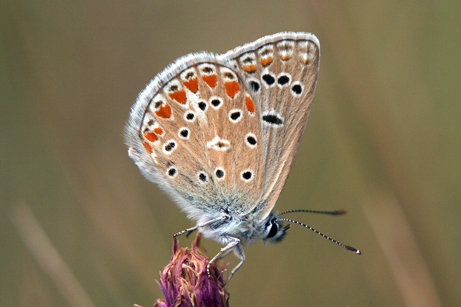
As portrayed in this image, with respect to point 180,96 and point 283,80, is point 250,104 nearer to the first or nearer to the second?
point 283,80

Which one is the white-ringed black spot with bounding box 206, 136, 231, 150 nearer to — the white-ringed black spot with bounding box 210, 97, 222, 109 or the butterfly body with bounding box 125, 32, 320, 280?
the butterfly body with bounding box 125, 32, 320, 280

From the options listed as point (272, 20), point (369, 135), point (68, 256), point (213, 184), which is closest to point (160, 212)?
point (68, 256)

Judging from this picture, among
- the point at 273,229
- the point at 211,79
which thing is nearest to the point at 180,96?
the point at 211,79

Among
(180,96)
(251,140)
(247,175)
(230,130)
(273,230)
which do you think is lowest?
(273,230)

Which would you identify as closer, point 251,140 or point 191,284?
point 191,284

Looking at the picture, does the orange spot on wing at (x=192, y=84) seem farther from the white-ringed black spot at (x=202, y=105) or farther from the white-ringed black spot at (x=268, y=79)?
the white-ringed black spot at (x=268, y=79)

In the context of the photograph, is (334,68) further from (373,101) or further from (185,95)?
(185,95)

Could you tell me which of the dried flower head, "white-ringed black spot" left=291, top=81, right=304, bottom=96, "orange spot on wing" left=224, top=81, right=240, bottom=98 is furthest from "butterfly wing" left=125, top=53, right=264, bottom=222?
the dried flower head
